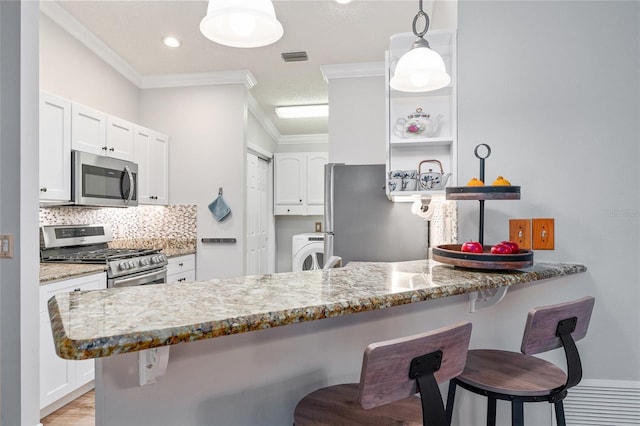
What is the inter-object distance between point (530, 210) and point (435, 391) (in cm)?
127

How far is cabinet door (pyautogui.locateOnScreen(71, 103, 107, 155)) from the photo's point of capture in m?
2.78

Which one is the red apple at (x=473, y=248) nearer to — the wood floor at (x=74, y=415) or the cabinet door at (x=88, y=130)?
the wood floor at (x=74, y=415)

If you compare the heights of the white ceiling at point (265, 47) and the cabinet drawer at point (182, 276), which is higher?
the white ceiling at point (265, 47)

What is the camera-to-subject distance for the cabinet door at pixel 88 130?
2779mm

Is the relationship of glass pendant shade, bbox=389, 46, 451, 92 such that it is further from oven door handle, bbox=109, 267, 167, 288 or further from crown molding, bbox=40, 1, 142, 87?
crown molding, bbox=40, 1, 142, 87

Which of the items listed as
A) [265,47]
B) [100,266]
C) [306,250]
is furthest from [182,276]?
[265,47]

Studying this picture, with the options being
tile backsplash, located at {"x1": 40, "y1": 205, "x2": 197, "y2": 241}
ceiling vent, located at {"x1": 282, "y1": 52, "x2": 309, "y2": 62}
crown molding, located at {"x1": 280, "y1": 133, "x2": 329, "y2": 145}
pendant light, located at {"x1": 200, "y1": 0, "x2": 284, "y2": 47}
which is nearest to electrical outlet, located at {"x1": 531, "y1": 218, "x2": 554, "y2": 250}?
pendant light, located at {"x1": 200, "y1": 0, "x2": 284, "y2": 47}

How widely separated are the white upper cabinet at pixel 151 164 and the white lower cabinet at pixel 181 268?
650 millimetres

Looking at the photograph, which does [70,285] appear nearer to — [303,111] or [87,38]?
[87,38]

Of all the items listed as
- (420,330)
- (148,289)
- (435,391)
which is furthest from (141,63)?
(435,391)

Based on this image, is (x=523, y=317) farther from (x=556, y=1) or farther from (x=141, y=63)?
(x=141, y=63)

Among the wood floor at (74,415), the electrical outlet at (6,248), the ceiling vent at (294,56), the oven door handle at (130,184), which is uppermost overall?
the ceiling vent at (294,56)

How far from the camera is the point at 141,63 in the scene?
3748 millimetres

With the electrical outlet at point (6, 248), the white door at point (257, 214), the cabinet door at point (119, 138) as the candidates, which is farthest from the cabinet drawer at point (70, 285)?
the white door at point (257, 214)
